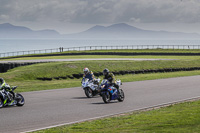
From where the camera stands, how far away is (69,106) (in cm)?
1608

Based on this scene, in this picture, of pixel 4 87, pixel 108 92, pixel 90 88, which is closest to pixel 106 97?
pixel 108 92

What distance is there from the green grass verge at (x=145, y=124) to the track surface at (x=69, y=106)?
1.24 metres

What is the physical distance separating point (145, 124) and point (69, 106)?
569 cm

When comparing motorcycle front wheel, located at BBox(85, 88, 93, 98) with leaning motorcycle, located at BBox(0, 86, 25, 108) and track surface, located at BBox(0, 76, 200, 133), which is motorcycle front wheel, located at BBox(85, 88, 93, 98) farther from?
leaning motorcycle, located at BBox(0, 86, 25, 108)

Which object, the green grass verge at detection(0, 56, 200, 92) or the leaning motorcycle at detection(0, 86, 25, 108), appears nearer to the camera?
Result: the leaning motorcycle at detection(0, 86, 25, 108)

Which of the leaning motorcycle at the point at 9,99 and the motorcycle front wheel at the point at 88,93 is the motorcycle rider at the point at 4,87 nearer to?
the leaning motorcycle at the point at 9,99

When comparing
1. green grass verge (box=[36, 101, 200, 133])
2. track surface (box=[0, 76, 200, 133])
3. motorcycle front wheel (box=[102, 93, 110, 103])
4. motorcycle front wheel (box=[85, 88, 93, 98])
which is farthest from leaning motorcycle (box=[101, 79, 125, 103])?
green grass verge (box=[36, 101, 200, 133])

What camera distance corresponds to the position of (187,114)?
12.4 metres

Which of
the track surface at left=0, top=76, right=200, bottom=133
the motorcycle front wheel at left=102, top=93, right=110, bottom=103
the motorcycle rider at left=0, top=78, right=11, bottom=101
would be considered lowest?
the track surface at left=0, top=76, right=200, bottom=133

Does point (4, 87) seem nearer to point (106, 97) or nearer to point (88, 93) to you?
point (106, 97)

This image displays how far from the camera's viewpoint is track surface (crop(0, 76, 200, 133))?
12383 mm

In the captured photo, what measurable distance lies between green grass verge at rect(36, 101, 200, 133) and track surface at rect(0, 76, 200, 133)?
4.05 ft

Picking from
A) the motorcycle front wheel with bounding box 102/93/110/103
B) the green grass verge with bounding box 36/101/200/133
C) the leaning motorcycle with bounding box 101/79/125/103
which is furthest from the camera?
the leaning motorcycle with bounding box 101/79/125/103

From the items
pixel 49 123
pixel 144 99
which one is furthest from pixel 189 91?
pixel 49 123
